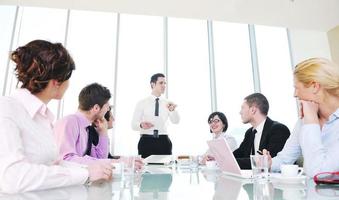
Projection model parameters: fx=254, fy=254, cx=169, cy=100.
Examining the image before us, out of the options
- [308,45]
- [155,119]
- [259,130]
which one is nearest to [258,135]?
[259,130]

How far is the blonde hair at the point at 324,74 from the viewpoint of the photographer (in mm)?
1311

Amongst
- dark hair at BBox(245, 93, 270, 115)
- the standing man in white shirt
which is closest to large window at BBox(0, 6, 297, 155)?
the standing man in white shirt

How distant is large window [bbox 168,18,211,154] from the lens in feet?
15.5

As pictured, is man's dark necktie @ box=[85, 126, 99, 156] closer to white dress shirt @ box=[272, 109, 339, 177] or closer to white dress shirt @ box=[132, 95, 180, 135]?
white dress shirt @ box=[272, 109, 339, 177]

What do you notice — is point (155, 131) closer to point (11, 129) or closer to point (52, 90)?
point (52, 90)

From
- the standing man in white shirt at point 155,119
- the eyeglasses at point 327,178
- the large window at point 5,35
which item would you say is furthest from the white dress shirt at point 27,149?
the large window at point 5,35

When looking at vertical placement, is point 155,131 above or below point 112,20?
below

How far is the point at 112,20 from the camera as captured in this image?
16.3 feet

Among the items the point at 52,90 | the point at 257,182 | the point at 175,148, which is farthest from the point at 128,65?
the point at 257,182

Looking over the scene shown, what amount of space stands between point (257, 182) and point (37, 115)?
923 millimetres

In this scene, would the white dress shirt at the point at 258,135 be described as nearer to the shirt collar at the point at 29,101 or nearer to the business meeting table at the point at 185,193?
the business meeting table at the point at 185,193

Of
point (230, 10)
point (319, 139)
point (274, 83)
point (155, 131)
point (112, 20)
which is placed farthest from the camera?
point (274, 83)

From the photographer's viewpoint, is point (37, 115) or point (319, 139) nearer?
point (37, 115)

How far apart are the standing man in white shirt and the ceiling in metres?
1.08
